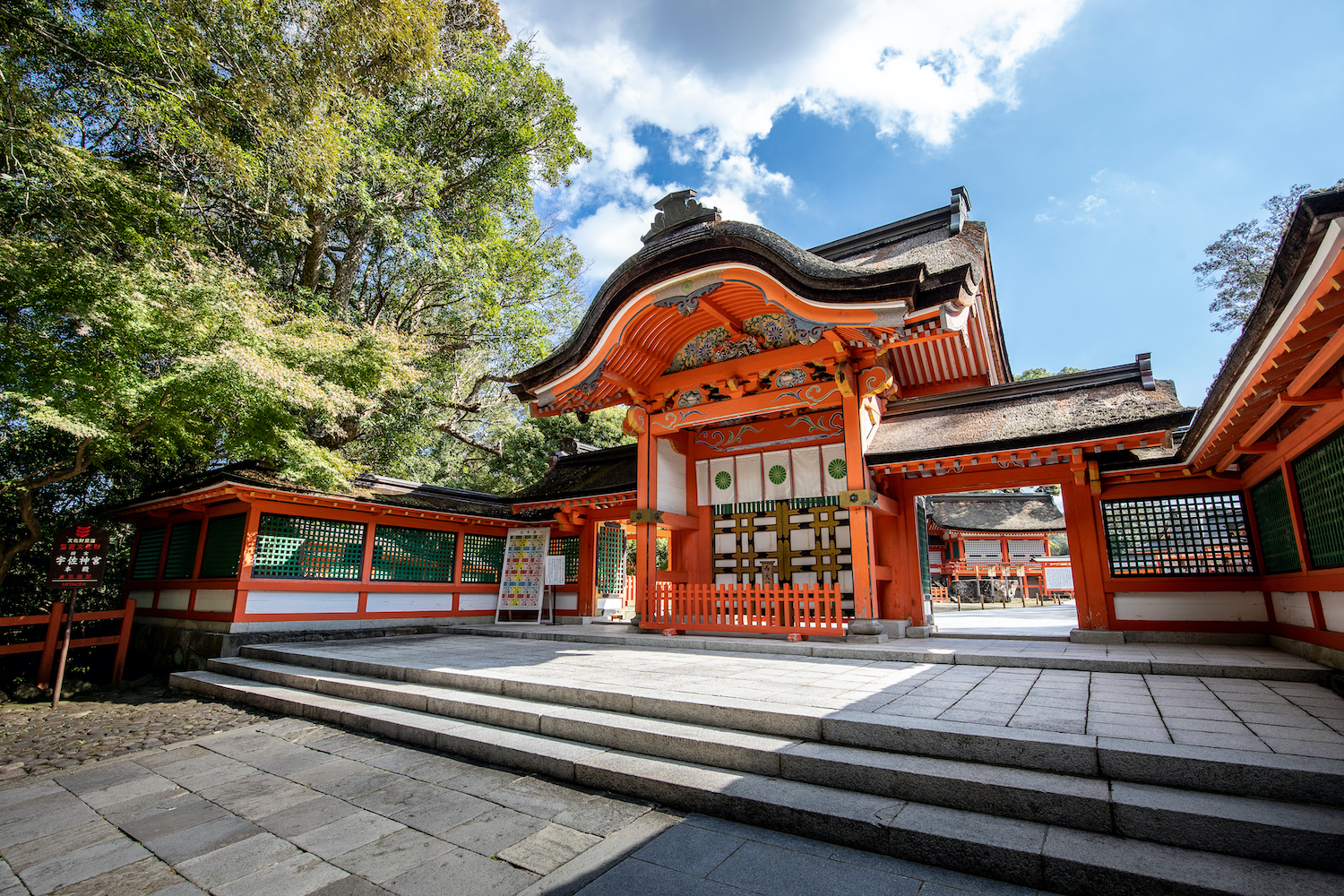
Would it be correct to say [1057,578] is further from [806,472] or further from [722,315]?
[722,315]

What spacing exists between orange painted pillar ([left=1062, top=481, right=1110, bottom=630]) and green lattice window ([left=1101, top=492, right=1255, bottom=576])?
0.13 meters

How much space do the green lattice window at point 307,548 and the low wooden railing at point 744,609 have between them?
17.8 feet

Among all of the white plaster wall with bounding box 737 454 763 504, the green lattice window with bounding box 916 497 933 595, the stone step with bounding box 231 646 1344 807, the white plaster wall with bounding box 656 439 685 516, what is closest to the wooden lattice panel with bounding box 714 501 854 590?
the white plaster wall with bounding box 737 454 763 504

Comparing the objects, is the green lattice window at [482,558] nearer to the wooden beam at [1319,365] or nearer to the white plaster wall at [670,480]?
the white plaster wall at [670,480]

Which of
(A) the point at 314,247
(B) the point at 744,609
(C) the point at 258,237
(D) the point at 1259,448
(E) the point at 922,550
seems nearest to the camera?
(D) the point at 1259,448

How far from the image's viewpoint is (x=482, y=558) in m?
12.3

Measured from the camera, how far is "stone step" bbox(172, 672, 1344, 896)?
2012 mm

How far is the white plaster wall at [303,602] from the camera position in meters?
8.95

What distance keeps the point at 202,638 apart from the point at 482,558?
4691 millimetres

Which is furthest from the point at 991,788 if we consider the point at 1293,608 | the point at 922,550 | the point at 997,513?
the point at 997,513

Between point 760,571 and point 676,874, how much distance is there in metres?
7.16

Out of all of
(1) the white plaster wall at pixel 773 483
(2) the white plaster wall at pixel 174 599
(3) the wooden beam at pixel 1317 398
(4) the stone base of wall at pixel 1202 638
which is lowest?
(4) the stone base of wall at pixel 1202 638

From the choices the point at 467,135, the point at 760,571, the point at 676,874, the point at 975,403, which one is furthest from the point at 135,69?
the point at 975,403

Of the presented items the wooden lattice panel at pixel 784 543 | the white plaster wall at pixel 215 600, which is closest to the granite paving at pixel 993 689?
the wooden lattice panel at pixel 784 543
